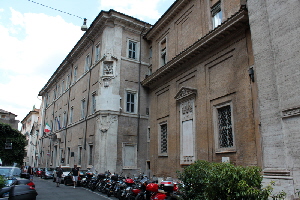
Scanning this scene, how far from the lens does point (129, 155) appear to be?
63.4 feet

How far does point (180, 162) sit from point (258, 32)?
8.75 metres

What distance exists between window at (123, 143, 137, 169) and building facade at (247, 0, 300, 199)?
1202 cm

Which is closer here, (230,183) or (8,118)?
(230,183)

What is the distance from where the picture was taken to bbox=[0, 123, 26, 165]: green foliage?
28.0 metres

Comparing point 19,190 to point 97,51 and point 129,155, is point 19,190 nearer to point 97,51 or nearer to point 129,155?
point 129,155

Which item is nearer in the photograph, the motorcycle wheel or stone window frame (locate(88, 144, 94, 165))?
the motorcycle wheel

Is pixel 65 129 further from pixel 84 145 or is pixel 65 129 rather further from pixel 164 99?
pixel 164 99


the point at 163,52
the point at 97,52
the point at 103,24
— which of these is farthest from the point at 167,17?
the point at 97,52

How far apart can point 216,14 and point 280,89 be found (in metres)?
7.33

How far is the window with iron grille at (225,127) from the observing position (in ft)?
40.2

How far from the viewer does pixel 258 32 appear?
962cm

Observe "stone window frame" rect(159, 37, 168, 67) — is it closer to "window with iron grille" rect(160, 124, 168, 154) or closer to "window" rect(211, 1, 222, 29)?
"window with iron grille" rect(160, 124, 168, 154)

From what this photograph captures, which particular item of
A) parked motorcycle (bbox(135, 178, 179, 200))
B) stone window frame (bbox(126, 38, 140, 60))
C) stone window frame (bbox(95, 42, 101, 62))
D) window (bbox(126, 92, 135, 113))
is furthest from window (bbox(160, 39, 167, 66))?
parked motorcycle (bbox(135, 178, 179, 200))

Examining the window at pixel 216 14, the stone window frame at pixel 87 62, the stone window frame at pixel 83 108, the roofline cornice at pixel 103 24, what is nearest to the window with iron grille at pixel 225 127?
the window at pixel 216 14
